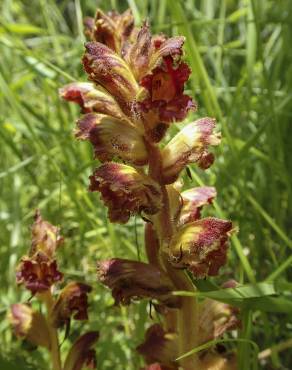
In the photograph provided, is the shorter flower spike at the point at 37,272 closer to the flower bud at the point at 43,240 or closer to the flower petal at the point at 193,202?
the flower bud at the point at 43,240

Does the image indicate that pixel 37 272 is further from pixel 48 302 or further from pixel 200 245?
pixel 200 245

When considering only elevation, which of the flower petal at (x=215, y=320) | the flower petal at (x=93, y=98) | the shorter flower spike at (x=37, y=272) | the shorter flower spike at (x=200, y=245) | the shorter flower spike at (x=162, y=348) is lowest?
the shorter flower spike at (x=162, y=348)

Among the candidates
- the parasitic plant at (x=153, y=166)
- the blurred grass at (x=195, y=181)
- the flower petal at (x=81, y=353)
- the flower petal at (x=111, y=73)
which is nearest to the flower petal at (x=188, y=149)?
the parasitic plant at (x=153, y=166)

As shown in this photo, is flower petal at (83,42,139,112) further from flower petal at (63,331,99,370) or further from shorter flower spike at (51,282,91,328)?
flower petal at (63,331,99,370)

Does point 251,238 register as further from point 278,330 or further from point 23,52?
point 23,52

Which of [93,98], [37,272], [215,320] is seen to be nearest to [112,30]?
[93,98]

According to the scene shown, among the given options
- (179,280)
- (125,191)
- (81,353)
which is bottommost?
(81,353)

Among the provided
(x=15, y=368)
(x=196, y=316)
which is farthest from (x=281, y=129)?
(x=15, y=368)

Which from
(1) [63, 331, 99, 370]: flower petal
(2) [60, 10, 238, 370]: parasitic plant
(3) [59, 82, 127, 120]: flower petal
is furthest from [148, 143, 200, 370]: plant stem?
(1) [63, 331, 99, 370]: flower petal
